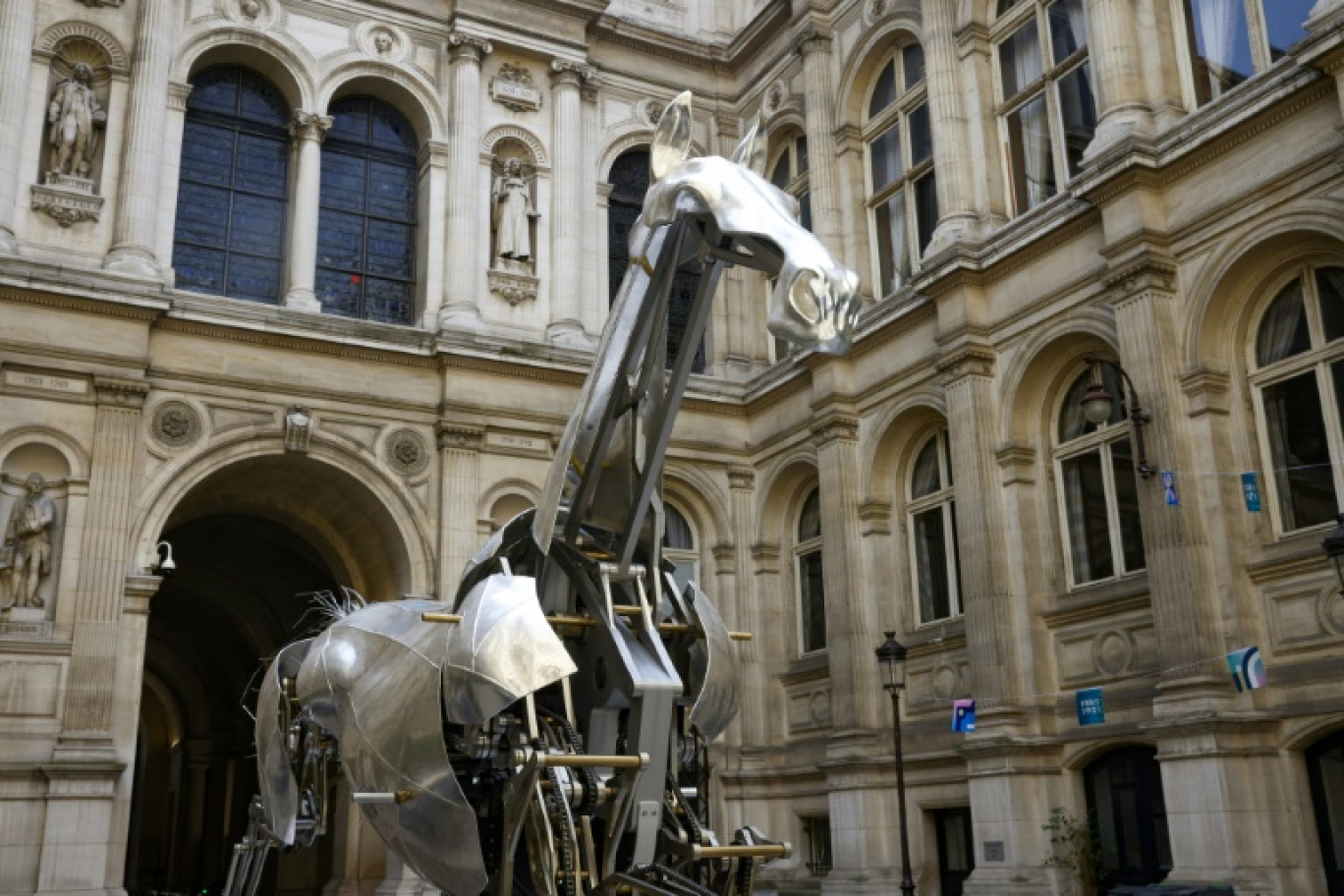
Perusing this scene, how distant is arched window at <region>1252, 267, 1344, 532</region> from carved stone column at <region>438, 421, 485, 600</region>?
12.5m

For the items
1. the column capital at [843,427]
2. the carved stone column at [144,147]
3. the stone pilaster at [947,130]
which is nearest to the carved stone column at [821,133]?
the stone pilaster at [947,130]

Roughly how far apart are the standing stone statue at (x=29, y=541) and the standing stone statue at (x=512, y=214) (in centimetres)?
897

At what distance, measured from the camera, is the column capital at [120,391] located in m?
20.8

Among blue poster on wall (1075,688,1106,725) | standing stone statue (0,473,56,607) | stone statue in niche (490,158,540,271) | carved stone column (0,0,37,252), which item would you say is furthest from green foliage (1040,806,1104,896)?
carved stone column (0,0,37,252)

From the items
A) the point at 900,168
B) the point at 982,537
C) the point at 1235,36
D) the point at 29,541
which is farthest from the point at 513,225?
the point at 1235,36

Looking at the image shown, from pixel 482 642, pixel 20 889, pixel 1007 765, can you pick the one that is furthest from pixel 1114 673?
pixel 20 889

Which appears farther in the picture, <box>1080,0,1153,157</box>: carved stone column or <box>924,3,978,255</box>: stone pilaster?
<box>924,3,978,255</box>: stone pilaster

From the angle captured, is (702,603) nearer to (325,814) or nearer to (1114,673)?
(325,814)

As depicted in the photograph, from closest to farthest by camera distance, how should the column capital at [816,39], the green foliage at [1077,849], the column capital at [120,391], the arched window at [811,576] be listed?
the green foliage at [1077,849] → the column capital at [120,391] → the arched window at [811,576] → the column capital at [816,39]

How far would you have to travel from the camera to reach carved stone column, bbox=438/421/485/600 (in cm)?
2278

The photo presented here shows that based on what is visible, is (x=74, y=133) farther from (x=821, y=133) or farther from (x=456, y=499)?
(x=821, y=133)

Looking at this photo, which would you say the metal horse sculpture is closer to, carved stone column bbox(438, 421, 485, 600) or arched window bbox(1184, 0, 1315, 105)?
arched window bbox(1184, 0, 1315, 105)

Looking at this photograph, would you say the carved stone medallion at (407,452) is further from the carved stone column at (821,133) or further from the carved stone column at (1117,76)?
the carved stone column at (1117,76)

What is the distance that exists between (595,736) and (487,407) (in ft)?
51.5
